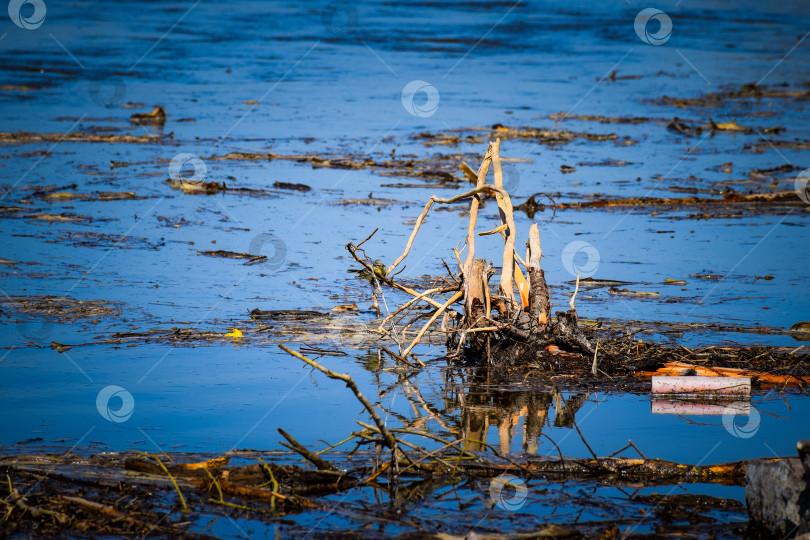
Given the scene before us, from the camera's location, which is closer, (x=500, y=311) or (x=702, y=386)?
(x=702, y=386)

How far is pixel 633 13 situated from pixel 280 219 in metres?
31.1

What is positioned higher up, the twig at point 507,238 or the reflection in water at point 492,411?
the twig at point 507,238

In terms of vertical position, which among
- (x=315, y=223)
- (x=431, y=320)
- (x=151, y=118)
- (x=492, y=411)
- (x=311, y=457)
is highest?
(x=151, y=118)

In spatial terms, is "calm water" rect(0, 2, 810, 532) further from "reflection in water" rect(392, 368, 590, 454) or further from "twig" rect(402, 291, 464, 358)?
"twig" rect(402, 291, 464, 358)

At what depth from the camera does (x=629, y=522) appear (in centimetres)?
404

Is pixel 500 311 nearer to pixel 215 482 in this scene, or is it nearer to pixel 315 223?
pixel 215 482

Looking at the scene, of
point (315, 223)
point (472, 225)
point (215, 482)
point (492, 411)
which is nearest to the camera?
point (215, 482)

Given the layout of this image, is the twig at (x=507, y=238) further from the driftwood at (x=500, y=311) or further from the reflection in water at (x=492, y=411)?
the reflection in water at (x=492, y=411)

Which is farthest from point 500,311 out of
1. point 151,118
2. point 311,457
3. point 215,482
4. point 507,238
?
point 151,118

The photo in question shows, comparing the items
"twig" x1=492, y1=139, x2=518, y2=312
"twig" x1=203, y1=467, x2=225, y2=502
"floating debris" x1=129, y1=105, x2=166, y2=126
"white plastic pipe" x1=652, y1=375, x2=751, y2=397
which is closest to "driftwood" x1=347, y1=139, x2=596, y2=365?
"twig" x1=492, y1=139, x2=518, y2=312

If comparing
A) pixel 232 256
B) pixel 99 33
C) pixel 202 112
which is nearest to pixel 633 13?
pixel 99 33

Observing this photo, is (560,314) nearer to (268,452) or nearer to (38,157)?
(268,452)

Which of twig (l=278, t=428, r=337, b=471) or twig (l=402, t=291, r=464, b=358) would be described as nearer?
twig (l=278, t=428, r=337, b=471)

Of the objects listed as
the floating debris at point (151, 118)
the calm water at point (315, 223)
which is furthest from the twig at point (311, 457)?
the floating debris at point (151, 118)
